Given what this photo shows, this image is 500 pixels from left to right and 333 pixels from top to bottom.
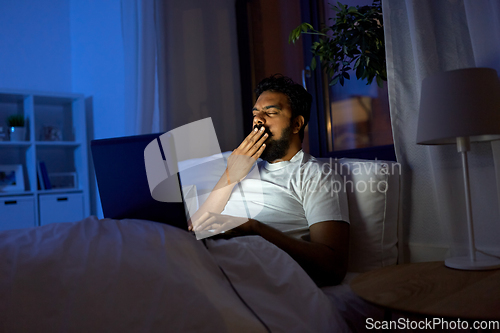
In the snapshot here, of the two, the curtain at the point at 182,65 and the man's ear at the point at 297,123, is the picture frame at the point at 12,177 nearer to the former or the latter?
the curtain at the point at 182,65

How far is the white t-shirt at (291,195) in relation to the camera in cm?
141

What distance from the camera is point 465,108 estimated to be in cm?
106

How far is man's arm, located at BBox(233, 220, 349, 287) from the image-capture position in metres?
1.27

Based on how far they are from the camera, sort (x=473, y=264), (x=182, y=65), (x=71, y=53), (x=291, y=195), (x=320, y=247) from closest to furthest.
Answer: (x=473, y=264) → (x=320, y=247) → (x=291, y=195) → (x=182, y=65) → (x=71, y=53)

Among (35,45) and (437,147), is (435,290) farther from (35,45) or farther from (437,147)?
(35,45)

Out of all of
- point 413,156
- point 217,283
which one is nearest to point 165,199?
point 217,283

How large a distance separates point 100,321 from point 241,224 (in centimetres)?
61

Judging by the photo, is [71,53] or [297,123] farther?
[71,53]

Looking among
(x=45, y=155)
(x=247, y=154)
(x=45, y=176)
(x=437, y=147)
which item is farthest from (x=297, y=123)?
(x=45, y=155)

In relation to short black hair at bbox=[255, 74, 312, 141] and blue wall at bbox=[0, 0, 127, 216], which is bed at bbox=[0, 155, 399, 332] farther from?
blue wall at bbox=[0, 0, 127, 216]

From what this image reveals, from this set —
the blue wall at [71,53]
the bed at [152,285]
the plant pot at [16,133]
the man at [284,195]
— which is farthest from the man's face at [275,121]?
the plant pot at [16,133]

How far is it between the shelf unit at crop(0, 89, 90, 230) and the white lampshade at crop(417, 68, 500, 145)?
2869 millimetres

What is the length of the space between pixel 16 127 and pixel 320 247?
9.30 feet

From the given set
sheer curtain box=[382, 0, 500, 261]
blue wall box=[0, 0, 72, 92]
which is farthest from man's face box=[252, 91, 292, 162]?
blue wall box=[0, 0, 72, 92]
